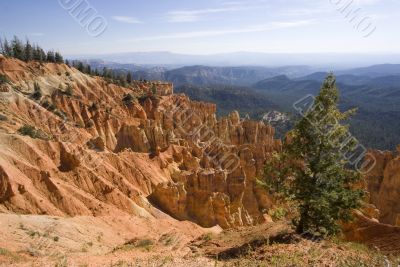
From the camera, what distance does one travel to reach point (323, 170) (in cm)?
1330

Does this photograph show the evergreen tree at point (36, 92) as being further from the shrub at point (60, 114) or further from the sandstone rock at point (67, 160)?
the sandstone rock at point (67, 160)

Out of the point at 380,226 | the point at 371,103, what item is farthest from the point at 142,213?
the point at 371,103

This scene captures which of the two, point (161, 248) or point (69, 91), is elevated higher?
point (69, 91)

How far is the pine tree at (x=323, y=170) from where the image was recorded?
13.0 meters

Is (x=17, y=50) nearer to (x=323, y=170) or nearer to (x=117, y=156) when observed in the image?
(x=117, y=156)

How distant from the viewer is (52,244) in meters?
17.3

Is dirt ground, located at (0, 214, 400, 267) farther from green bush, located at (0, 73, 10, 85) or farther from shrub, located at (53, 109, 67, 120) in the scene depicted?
green bush, located at (0, 73, 10, 85)

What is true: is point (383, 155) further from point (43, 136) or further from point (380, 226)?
point (43, 136)

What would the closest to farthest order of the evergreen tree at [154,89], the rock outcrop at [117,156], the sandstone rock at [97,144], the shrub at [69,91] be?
the rock outcrop at [117,156] < the sandstone rock at [97,144] < the shrub at [69,91] < the evergreen tree at [154,89]

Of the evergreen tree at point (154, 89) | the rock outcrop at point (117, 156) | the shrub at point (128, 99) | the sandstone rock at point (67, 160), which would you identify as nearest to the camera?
the rock outcrop at point (117, 156)

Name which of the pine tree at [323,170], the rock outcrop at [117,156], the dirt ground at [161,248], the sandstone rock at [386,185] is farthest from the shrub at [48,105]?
the pine tree at [323,170]

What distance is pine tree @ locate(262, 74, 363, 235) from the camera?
1299 cm

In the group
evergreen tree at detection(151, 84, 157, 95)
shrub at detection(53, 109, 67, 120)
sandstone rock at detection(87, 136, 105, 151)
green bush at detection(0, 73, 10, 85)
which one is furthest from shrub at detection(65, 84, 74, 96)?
evergreen tree at detection(151, 84, 157, 95)

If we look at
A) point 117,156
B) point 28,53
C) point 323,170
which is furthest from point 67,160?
point 28,53
